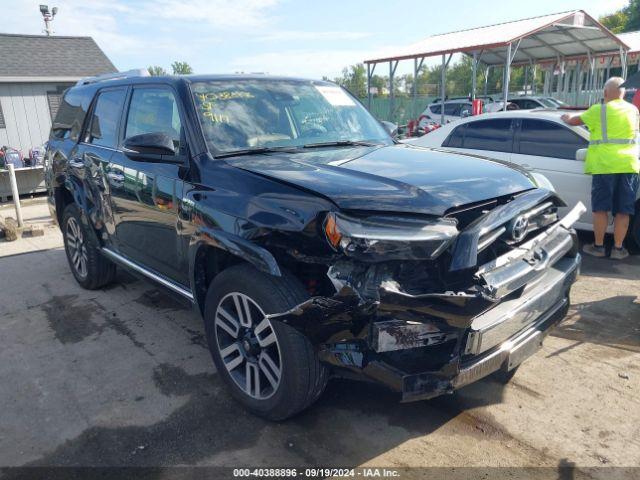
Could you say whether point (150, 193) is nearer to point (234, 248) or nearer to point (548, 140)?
point (234, 248)

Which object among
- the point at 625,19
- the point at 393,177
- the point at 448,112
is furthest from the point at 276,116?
the point at 625,19

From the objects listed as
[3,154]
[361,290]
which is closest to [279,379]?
[361,290]

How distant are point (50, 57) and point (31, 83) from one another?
1582 millimetres

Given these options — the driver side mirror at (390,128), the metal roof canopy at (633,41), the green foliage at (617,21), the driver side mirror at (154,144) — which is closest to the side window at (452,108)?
the metal roof canopy at (633,41)

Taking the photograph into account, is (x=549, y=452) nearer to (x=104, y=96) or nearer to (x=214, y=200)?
(x=214, y=200)

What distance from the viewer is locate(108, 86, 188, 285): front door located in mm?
3395

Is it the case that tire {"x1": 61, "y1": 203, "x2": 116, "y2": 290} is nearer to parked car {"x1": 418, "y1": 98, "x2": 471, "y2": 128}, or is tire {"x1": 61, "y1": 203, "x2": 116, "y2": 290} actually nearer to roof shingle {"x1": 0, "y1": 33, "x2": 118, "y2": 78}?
roof shingle {"x1": 0, "y1": 33, "x2": 118, "y2": 78}

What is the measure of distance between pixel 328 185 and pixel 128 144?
1397 millimetres

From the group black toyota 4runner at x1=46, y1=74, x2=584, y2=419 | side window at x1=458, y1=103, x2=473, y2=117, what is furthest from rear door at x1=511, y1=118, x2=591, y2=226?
side window at x1=458, y1=103, x2=473, y2=117

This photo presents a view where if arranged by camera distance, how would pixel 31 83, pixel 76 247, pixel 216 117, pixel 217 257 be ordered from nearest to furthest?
pixel 217 257, pixel 216 117, pixel 76 247, pixel 31 83

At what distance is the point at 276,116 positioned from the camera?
11.9 ft

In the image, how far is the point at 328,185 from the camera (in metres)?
2.57

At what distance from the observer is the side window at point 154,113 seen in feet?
11.5

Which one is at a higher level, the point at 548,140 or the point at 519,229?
the point at 548,140
